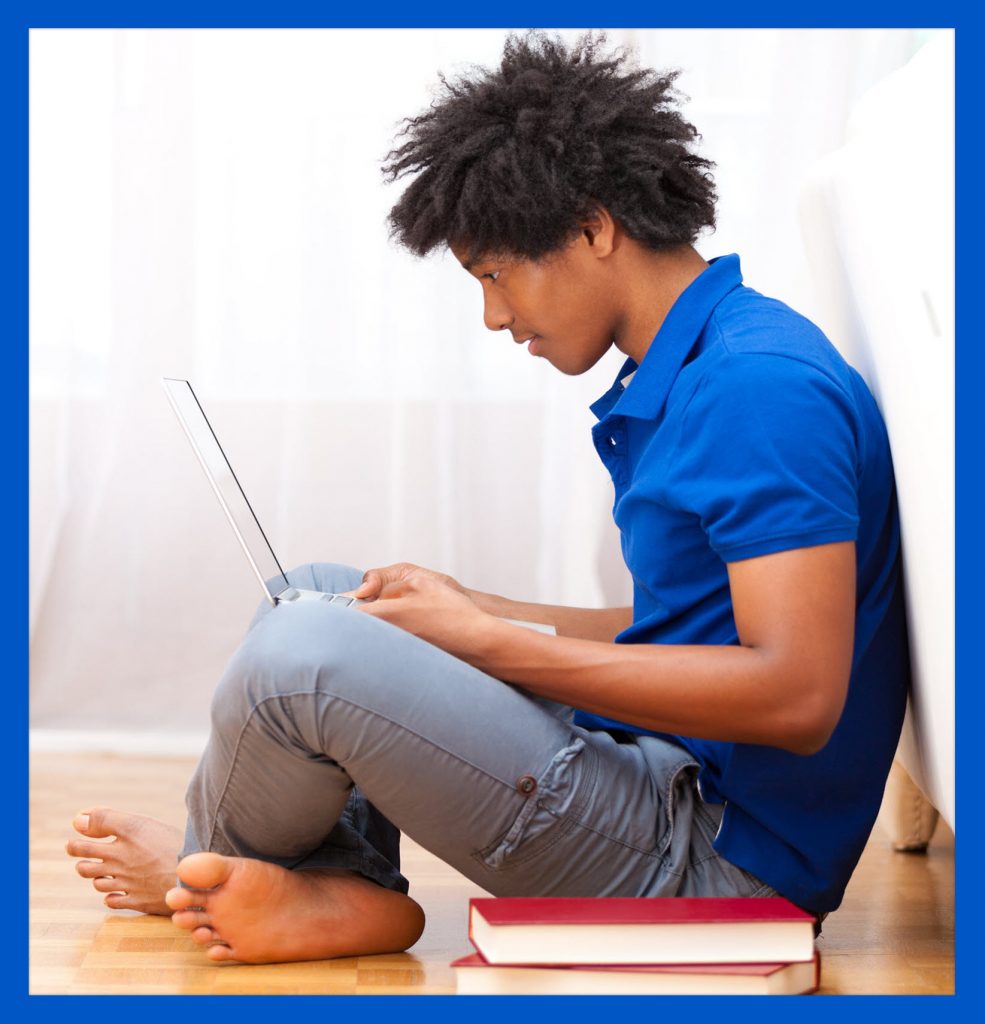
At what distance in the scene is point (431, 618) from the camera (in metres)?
1.03

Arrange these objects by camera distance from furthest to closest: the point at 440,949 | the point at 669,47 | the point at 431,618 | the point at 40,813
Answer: the point at 669,47, the point at 40,813, the point at 440,949, the point at 431,618

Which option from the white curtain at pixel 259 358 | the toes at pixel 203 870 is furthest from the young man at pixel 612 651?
the white curtain at pixel 259 358

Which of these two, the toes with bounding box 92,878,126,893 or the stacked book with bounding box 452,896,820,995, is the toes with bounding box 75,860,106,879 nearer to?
the toes with bounding box 92,878,126,893

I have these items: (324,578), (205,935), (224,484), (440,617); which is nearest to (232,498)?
(224,484)

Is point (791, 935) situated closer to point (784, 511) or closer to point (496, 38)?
point (784, 511)

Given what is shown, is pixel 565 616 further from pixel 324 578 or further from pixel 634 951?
pixel 634 951

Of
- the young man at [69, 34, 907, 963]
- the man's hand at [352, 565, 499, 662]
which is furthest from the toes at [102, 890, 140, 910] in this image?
the man's hand at [352, 565, 499, 662]

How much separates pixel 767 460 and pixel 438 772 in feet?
1.04

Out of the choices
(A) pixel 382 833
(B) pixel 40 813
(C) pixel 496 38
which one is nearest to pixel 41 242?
(C) pixel 496 38

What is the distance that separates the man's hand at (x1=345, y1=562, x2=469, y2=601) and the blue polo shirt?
204 millimetres

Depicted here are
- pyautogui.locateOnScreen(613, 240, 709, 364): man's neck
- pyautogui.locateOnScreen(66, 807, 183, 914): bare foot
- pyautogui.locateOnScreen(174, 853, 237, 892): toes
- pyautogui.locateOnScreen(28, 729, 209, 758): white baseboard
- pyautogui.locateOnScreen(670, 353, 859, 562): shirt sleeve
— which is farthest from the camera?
pyautogui.locateOnScreen(28, 729, 209, 758): white baseboard

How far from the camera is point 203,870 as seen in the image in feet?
3.29

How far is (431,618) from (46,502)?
1338 millimetres

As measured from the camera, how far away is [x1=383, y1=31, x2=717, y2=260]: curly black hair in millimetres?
1063
